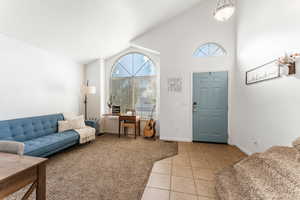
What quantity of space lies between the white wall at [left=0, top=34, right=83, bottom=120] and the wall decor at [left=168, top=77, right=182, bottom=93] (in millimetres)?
3139

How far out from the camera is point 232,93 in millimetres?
3088

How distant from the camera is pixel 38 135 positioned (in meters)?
2.53

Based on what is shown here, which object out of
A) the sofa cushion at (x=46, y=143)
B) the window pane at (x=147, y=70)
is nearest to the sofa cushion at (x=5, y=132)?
the sofa cushion at (x=46, y=143)

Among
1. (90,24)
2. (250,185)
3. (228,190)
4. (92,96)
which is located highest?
(90,24)

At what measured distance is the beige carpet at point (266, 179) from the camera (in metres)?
0.94

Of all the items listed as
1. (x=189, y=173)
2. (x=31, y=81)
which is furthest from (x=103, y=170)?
(x=31, y=81)

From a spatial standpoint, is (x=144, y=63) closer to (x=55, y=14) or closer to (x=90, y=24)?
(x=90, y=24)

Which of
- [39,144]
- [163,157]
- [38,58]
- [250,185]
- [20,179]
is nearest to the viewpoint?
[20,179]

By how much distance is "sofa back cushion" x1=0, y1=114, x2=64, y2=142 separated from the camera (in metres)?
2.21

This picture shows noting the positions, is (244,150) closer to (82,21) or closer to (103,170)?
(103,170)

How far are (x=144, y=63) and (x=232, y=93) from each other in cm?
280

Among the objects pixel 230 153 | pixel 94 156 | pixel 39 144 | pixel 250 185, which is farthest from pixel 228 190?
pixel 39 144

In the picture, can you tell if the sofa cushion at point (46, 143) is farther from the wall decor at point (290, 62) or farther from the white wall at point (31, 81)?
the wall decor at point (290, 62)

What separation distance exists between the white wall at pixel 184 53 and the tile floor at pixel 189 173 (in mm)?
787
